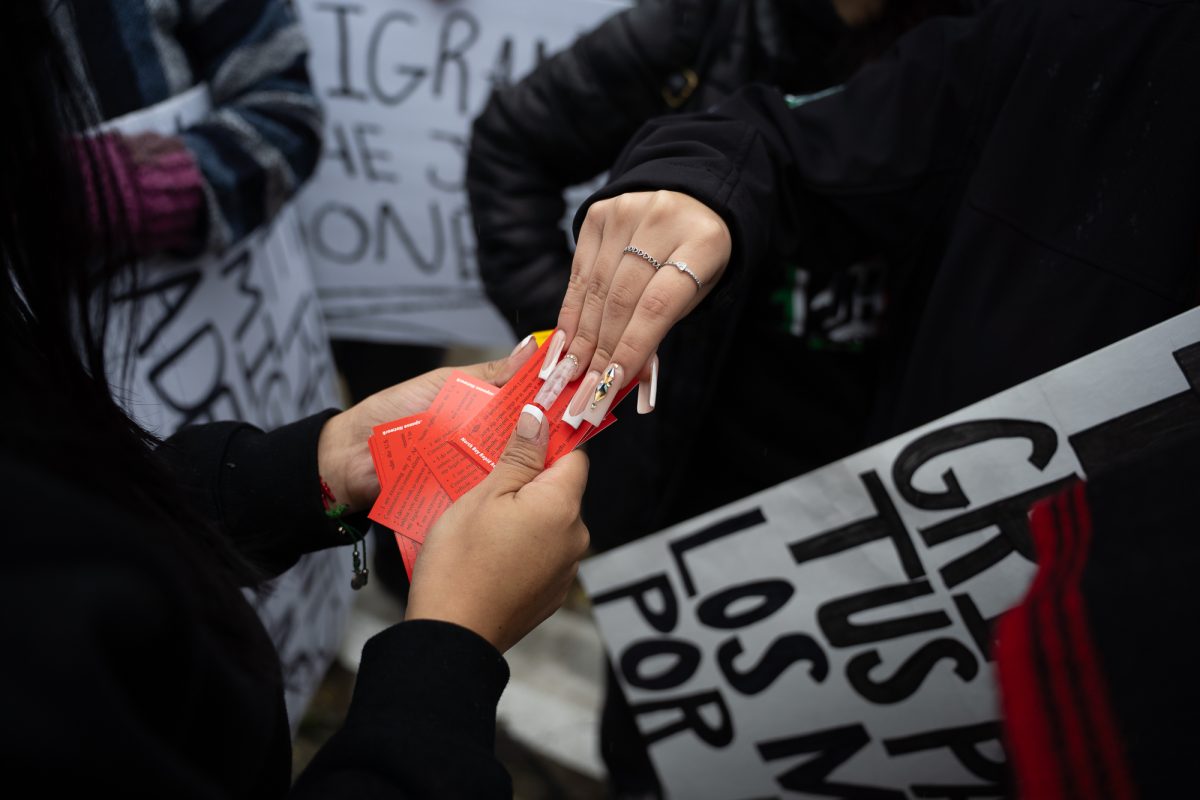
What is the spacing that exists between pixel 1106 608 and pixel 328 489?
0.81 m

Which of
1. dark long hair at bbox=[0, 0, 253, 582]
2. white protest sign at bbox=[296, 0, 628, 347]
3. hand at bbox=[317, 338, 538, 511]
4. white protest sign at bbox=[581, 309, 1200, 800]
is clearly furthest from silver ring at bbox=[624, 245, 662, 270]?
white protest sign at bbox=[296, 0, 628, 347]

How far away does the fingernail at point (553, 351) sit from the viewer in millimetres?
871

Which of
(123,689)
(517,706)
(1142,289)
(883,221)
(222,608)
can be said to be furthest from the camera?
(517,706)

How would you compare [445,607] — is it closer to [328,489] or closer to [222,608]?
[222,608]

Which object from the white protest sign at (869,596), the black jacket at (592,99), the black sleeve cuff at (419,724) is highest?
the black jacket at (592,99)

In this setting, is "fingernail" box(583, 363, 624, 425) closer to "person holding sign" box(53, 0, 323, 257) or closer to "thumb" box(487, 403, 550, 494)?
"thumb" box(487, 403, 550, 494)

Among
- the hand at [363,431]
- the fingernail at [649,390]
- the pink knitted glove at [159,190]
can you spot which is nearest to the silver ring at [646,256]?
the fingernail at [649,390]

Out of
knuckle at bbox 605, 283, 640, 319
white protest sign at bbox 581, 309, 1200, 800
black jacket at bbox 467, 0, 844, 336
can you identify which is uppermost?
black jacket at bbox 467, 0, 844, 336

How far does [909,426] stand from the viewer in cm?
110

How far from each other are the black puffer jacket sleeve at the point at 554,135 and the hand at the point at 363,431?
466mm

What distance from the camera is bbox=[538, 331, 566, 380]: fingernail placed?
34.3 inches

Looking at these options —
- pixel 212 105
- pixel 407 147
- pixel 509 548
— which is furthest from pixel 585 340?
pixel 407 147

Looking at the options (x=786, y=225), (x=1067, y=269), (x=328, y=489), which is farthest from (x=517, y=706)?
(x=1067, y=269)

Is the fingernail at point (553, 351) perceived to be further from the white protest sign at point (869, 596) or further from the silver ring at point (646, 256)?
the white protest sign at point (869, 596)
